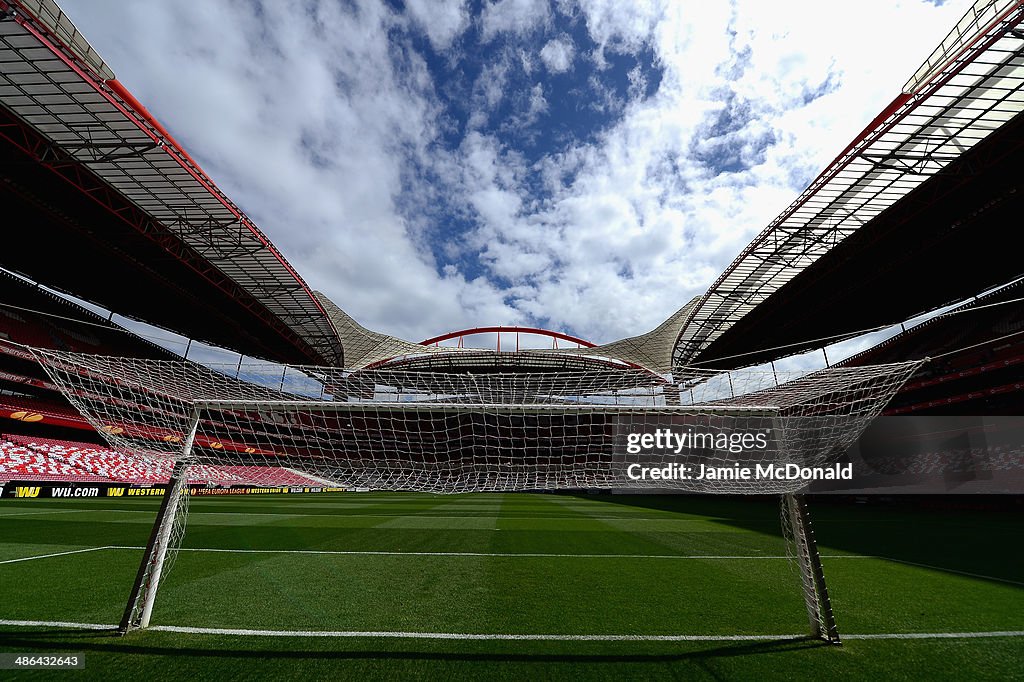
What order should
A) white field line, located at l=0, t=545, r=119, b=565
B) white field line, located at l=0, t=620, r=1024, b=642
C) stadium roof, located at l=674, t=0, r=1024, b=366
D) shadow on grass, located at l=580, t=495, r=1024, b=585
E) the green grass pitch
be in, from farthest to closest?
1. stadium roof, located at l=674, t=0, r=1024, b=366
2. shadow on grass, located at l=580, t=495, r=1024, b=585
3. white field line, located at l=0, t=545, r=119, b=565
4. white field line, located at l=0, t=620, r=1024, b=642
5. the green grass pitch

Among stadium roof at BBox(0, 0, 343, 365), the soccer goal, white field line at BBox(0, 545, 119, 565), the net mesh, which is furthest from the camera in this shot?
stadium roof at BBox(0, 0, 343, 365)

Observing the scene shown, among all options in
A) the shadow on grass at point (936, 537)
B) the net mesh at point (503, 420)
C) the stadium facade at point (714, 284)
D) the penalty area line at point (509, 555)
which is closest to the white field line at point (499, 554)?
the penalty area line at point (509, 555)

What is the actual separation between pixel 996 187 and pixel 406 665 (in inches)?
854

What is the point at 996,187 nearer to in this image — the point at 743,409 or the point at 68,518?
the point at 743,409

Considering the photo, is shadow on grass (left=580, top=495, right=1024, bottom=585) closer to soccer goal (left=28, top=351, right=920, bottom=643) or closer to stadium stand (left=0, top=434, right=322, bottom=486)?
soccer goal (left=28, top=351, right=920, bottom=643)

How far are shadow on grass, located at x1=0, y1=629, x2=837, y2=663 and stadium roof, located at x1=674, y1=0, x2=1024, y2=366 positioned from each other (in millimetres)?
8550

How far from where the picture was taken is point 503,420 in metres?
5.16

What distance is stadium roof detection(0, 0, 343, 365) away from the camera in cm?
1110

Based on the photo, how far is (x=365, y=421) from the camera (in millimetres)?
4914

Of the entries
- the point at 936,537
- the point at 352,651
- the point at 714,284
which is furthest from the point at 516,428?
the point at 714,284

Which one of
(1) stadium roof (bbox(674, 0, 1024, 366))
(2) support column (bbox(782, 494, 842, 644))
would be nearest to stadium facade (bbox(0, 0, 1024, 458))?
(1) stadium roof (bbox(674, 0, 1024, 366))

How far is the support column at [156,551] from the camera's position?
3.76m

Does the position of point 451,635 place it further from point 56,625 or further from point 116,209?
point 116,209

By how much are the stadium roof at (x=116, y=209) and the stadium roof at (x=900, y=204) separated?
1793 centimetres
